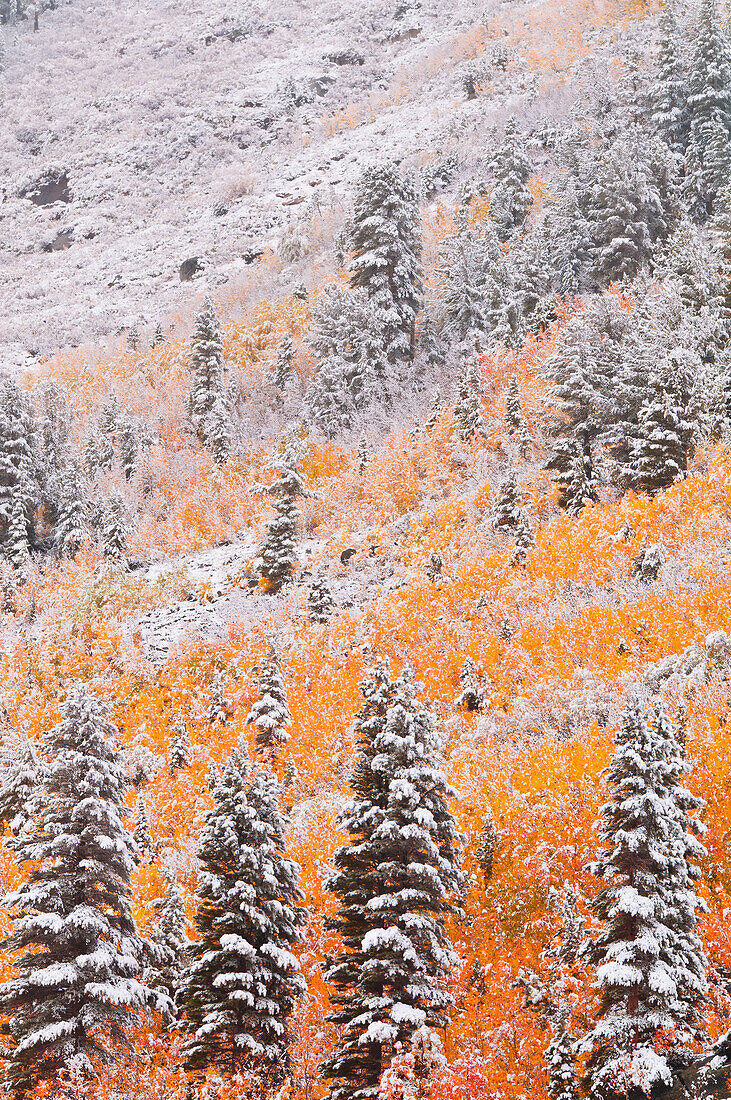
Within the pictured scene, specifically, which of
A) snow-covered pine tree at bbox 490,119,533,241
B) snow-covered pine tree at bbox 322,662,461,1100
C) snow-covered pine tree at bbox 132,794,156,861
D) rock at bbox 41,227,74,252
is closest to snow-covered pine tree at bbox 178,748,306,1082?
snow-covered pine tree at bbox 322,662,461,1100

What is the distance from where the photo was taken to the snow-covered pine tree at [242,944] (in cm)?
1577

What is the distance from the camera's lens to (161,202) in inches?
4589

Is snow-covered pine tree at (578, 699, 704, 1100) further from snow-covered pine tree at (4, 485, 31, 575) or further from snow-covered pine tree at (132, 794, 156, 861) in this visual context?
snow-covered pine tree at (4, 485, 31, 575)

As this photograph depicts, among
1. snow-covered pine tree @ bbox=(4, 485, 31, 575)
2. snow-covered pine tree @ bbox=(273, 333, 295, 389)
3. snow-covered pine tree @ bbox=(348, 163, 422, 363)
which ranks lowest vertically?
snow-covered pine tree @ bbox=(4, 485, 31, 575)

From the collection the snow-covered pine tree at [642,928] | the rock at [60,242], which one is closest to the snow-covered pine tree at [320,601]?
the snow-covered pine tree at [642,928]

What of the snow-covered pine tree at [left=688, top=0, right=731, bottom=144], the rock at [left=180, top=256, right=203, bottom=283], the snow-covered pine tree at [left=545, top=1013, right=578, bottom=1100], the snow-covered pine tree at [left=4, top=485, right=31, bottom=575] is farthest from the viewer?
the rock at [left=180, top=256, right=203, bottom=283]

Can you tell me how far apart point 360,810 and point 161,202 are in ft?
383

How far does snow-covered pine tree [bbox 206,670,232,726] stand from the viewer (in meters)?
32.7

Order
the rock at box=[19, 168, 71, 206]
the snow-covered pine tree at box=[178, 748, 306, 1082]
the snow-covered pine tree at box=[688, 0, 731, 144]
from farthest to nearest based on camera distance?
the rock at box=[19, 168, 71, 206]
the snow-covered pine tree at box=[688, 0, 731, 144]
the snow-covered pine tree at box=[178, 748, 306, 1082]

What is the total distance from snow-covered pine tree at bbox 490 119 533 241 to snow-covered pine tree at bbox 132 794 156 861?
50.3 meters

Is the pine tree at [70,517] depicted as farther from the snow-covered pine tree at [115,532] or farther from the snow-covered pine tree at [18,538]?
the snow-covered pine tree at [18,538]

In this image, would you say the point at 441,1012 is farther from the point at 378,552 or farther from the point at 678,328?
the point at 678,328

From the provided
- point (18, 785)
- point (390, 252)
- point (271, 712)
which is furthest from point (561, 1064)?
point (390, 252)

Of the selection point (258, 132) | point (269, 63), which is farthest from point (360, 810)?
point (269, 63)
